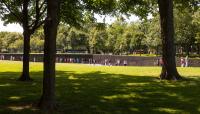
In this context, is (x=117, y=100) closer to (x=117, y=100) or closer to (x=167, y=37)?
(x=117, y=100)

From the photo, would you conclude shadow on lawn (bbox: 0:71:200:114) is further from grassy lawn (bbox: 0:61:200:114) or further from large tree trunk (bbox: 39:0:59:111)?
large tree trunk (bbox: 39:0:59:111)

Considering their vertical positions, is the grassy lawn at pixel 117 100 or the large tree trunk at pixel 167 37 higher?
the large tree trunk at pixel 167 37

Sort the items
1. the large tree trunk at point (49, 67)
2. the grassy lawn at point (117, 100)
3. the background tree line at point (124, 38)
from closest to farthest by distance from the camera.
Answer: the grassy lawn at point (117, 100) < the large tree trunk at point (49, 67) < the background tree line at point (124, 38)

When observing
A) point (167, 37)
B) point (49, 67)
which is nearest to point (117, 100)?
point (49, 67)

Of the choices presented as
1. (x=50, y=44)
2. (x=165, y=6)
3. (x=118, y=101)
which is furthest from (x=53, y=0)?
(x=165, y=6)

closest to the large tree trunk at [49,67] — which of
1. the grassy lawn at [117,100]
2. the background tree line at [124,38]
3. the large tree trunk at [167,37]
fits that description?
the grassy lawn at [117,100]

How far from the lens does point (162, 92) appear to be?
1755 cm

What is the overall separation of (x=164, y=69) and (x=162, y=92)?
237 inches

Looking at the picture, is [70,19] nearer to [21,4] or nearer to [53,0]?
[21,4]

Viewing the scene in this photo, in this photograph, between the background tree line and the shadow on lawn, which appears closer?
the shadow on lawn

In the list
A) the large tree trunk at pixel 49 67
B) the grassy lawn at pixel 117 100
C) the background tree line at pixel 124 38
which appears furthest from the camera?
the background tree line at pixel 124 38


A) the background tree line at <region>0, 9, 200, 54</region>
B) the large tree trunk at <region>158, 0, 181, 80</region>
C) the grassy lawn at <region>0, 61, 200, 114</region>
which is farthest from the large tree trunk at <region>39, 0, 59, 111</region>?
the background tree line at <region>0, 9, 200, 54</region>

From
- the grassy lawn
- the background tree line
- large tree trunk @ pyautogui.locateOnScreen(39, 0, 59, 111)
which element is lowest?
the grassy lawn

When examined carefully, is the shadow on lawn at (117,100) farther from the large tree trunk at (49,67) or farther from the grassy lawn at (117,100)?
the large tree trunk at (49,67)
